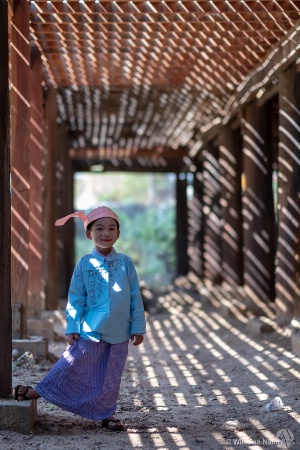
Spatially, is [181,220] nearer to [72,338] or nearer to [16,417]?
[72,338]

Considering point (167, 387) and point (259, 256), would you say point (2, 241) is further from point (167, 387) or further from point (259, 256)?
point (259, 256)

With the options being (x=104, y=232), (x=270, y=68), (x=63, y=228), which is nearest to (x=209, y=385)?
(x=104, y=232)

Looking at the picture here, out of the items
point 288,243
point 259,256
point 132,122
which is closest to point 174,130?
point 132,122

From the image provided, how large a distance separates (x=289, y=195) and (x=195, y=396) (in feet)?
10.7

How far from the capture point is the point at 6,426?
4.26 m

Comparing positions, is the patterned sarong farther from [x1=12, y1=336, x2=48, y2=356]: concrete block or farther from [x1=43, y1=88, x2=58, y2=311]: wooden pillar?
[x1=43, y1=88, x2=58, y2=311]: wooden pillar

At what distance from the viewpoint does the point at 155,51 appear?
28.9ft

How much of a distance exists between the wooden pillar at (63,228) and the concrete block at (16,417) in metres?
8.88

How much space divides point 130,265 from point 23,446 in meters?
1.20

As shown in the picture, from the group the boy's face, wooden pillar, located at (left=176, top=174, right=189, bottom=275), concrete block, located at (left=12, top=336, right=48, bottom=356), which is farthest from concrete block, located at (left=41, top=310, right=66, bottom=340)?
wooden pillar, located at (left=176, top=174, right=189, bottom=275)

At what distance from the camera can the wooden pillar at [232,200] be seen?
12.6 metres

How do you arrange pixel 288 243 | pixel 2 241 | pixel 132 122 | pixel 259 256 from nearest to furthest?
pixel 2 241 < pixel 288 243 < pixel 259 256 < pixel 132 122

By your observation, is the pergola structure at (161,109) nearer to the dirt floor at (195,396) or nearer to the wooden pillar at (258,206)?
the wooden pillar at (258,206)

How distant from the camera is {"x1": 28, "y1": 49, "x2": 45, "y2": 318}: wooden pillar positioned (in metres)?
8.65
